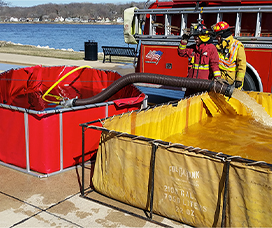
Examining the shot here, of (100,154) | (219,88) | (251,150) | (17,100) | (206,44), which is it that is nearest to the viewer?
(100,154)

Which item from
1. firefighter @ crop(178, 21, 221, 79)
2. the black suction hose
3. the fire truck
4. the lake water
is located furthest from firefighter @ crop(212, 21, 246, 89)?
the lake water

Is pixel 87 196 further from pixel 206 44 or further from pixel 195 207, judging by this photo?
pixel 206 44

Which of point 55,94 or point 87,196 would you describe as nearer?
point 87,196

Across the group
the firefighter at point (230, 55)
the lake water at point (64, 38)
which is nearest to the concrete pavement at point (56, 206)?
the firefighter at point (230, 55)

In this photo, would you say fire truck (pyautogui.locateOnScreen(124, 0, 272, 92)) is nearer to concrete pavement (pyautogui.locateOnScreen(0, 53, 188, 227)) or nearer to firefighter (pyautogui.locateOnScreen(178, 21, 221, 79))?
firefighter (pyautogui.locateOnScreen(178, 21, 221, 79))

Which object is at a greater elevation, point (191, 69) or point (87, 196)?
point (191, 69)

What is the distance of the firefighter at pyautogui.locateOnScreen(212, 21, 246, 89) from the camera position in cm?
722

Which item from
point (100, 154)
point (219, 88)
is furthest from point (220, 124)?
point (100, 154)

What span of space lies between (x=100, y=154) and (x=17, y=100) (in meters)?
5.85

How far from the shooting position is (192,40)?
934 cm

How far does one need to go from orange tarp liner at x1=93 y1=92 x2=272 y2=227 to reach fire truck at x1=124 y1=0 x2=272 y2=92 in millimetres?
5017

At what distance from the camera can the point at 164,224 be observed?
3.88 m

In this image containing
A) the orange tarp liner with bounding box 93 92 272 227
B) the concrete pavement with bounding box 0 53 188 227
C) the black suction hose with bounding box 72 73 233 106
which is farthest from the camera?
the black suction hose with bounding box 72 73 233 106

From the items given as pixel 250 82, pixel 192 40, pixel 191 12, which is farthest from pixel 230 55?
pixel 191 12
